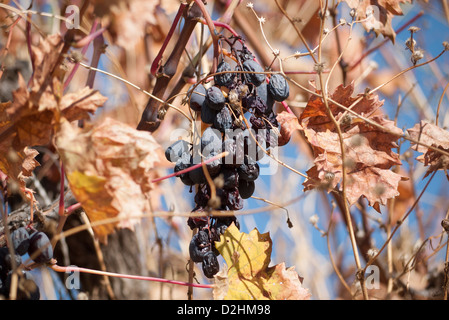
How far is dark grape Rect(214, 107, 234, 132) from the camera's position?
79 cm

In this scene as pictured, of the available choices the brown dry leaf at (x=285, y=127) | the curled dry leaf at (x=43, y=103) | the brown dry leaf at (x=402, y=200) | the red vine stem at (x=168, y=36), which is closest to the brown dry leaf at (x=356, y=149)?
the brown dry leaf at (x=285, y=127)

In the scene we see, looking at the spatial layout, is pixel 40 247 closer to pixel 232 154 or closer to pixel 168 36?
pixel 232 154

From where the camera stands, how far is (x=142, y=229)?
1.63 meters

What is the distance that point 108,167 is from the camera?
0.71 metres

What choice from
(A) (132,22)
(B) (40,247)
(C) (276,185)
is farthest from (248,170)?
(C) (276,185)

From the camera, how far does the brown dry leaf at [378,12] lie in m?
0.91

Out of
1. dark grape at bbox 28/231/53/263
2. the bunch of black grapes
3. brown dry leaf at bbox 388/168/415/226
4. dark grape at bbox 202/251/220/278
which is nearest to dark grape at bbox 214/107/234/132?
the bunch of black grapes

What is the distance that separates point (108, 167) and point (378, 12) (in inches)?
23.7

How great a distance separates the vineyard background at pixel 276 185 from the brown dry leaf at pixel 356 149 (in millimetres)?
323

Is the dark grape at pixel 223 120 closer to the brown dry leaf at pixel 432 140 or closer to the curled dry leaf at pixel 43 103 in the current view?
the curled dry leaf at pixel 43 103

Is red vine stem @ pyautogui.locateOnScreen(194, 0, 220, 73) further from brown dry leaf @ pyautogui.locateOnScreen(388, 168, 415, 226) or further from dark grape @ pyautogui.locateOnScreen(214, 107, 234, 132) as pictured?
brown dry leaf @ pyautogui.locateOnScreen(388, 168, 415, 226)

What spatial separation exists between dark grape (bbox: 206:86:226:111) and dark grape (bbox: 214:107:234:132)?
1cm

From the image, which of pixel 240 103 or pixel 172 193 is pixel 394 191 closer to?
pixel 240 103

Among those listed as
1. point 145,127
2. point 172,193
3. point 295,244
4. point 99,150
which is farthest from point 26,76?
point 295,244
